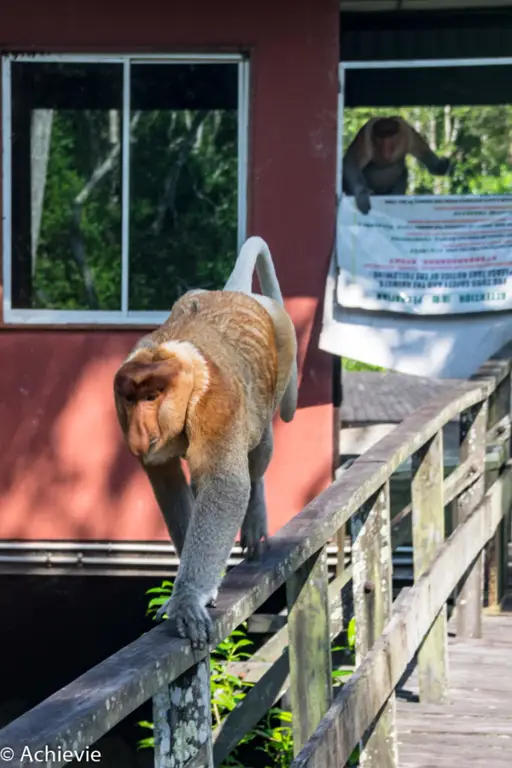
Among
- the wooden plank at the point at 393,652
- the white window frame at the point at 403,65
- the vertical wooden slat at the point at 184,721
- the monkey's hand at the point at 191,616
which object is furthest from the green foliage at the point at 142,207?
the vertical wooden slat at the point at 184,721

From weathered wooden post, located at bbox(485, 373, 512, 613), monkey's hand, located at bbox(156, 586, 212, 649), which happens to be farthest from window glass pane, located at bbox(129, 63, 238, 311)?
monkey's hand, located at bbox(156, 586, 212, 649)

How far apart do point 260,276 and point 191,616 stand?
6.84 feet

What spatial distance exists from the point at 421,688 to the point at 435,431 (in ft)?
3.20

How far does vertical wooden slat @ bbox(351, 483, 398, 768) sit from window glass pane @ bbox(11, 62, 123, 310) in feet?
13.0

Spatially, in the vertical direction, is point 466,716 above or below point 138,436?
below

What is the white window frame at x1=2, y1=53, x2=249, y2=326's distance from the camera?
7.61 metres

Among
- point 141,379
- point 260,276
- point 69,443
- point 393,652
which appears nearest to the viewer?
point 141,379

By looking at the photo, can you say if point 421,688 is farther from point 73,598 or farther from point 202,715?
point 73,598

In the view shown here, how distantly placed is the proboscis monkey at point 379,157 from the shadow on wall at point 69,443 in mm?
994

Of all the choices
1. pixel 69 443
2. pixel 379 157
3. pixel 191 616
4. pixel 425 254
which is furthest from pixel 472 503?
pixel 191 616

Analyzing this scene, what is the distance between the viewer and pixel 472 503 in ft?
19.5

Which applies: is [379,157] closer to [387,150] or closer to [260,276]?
[387,150]

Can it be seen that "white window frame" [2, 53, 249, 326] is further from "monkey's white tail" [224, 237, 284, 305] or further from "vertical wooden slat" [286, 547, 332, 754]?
"vertical wooden slat" [286, 547, 332, 754]

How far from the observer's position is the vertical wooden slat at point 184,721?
2303 mm
